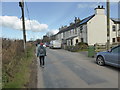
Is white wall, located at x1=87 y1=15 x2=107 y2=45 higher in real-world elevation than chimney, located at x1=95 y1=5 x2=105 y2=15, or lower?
lower

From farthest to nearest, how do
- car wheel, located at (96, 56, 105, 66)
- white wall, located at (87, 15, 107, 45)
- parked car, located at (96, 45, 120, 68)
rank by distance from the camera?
white wall, located at (87, 15, 107, 45), car wheel, located at (96, 56, 105, 66), parked car, located at (96, 45, 120, 68)

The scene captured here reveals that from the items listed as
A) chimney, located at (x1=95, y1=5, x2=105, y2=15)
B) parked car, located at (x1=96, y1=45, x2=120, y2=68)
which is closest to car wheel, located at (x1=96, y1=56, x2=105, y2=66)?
parked car, located at (x1=96, y1=45, x2=120, y2=68)

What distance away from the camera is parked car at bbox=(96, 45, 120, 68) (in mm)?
7416

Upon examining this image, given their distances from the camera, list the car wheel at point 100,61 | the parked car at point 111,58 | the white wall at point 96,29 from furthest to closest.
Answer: the white wall at point 96,29, the car wheel at point 100,61, the parked car at point 111,58

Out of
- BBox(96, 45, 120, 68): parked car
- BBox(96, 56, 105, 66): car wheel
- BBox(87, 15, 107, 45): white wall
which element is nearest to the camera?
BBox(96, 45, 120, 68): parked car

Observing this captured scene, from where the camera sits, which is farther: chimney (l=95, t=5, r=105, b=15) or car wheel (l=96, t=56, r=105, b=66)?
chimney (l=95, t=5, r=105, b=15)

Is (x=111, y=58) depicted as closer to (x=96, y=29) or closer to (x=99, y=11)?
(x=96, y=29)

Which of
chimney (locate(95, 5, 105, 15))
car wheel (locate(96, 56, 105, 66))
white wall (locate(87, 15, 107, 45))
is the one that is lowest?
car wheel (locate(96, 56, 105, 66))

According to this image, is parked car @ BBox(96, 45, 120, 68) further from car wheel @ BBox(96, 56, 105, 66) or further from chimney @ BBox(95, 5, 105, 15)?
chimney @ BBox(95, 5, 105, 15)

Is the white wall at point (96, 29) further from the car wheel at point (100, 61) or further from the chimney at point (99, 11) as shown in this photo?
the car wheel at point (100, 61)

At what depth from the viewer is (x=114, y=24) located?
28.9 meters

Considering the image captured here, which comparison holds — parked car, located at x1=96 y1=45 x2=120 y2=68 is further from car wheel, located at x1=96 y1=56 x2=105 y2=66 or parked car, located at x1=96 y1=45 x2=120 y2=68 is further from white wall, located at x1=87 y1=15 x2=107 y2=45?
white wall, located at x1=87 y1=15 x2=107 y2=45

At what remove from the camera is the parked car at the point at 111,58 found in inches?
292

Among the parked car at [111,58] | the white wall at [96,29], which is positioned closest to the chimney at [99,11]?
the white wall at [96,29]
